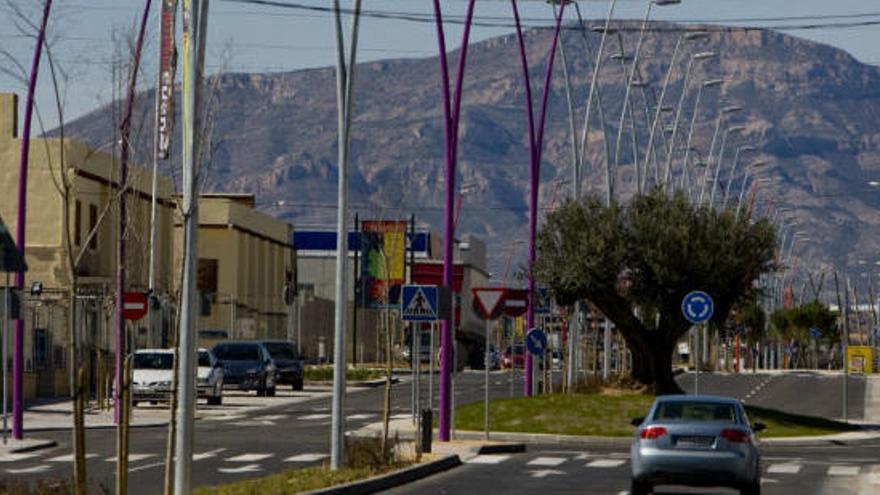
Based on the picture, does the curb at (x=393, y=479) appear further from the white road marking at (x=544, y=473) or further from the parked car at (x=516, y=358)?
the parked car at (x=516, y=358)

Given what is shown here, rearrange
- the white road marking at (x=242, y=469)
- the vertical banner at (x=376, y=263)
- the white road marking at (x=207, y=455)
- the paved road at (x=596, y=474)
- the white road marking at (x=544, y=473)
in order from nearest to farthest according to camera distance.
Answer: the paved road at (x=596, y=474) < the white road marking at (x=242, y=469) < the white road marking at (x=544, y=473) < the white road marking at (x=207, y=455) < the vertical banner at (x=376, y=263)

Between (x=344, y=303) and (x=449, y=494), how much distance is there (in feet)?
12.5

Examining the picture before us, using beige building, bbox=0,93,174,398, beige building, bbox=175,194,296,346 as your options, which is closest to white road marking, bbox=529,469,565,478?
beige building, bbox=0,93,174,398

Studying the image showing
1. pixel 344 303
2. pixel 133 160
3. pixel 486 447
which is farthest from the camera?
pixel 486 447

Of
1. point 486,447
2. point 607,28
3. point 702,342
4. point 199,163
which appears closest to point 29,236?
point 607,28

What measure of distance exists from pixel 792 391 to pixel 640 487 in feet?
187

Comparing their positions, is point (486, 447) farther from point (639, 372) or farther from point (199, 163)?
point (199, 163)

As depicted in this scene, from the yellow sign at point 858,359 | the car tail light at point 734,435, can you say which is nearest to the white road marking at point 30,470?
the car tail light at point 734,435

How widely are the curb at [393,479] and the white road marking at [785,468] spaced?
217 inches

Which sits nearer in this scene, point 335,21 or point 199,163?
point 199,163

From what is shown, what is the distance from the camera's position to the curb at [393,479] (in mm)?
28953

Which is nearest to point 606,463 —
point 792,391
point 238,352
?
point 238,352

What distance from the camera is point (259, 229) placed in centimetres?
12362

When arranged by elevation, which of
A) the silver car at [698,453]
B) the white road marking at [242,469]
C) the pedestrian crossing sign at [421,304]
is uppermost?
the pedestrian crossing sign at [421,304]
